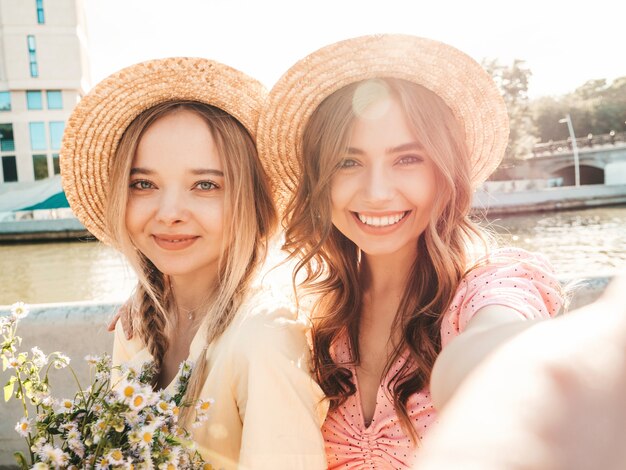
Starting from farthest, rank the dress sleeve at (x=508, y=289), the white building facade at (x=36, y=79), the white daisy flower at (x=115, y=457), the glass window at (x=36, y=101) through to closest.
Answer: the glass window at (x=36, y=101) < the white building facade at (x=36, y=79) < the dress sleeve at (x=508, y=289) < the white daisy flower at (x=115, y=457)

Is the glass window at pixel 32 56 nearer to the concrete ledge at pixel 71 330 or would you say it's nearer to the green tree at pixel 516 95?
the green tree at pixel 516 95

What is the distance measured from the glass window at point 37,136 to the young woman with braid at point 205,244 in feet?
148

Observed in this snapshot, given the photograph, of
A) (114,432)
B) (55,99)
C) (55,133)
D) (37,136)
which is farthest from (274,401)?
(37,136)

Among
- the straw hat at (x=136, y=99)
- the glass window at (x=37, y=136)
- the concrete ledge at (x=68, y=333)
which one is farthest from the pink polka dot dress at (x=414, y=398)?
the glass window at (x=37, y=136)

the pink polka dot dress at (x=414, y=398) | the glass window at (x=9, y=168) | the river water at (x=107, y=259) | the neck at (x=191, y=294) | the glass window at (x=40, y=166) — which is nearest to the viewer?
the pink polka dot dress at (x=414, y=398)

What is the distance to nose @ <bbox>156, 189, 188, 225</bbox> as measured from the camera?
1.96m

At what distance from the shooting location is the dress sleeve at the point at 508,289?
1480mm

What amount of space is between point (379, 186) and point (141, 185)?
966mm

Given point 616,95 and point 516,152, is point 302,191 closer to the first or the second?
point 516,152

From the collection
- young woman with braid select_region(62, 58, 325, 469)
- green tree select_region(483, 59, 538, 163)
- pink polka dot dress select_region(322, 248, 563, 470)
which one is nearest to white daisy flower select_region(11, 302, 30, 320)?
young woman with braid select_region(62, 58, 325, 469)

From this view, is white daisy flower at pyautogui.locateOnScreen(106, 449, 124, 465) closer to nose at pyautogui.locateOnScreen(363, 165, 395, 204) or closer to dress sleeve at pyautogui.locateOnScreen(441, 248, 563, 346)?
dress sleeve at pyautogui.locateOnScreen(441, 248, 563, 346)

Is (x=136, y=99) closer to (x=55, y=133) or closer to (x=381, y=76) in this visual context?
(x=381, y=76)

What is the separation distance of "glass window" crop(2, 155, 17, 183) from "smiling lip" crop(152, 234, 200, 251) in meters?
46.5

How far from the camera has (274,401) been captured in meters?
1.60
